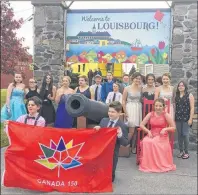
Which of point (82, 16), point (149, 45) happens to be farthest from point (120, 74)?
point (82, 16)

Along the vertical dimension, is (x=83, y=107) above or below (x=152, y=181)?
above

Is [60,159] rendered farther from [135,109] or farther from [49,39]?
[49,39]

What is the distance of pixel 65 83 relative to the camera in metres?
6.15

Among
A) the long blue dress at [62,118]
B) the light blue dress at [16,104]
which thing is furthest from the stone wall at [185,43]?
the light blue dress at [16,104]

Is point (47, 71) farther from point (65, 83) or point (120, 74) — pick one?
point (65, 83)

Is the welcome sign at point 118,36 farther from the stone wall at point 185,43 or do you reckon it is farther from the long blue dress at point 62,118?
the long blue dress at point 62,118

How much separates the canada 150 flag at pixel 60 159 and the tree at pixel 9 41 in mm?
9093

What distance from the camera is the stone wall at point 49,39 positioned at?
31.0 feet

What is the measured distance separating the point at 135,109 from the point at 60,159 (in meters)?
2.01

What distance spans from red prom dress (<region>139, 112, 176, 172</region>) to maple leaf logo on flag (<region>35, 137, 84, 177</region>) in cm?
151

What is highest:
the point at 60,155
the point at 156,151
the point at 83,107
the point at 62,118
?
the point at 83,107

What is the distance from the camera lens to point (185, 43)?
859 cm

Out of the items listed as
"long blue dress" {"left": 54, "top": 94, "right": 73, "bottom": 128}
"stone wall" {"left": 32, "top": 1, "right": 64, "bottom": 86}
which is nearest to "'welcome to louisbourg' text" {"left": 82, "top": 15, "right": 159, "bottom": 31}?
"stone wall" {"left": 32, "top": 1, "right": 64, "bottom": 86}

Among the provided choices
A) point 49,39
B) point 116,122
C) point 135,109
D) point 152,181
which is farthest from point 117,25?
point 152,181
